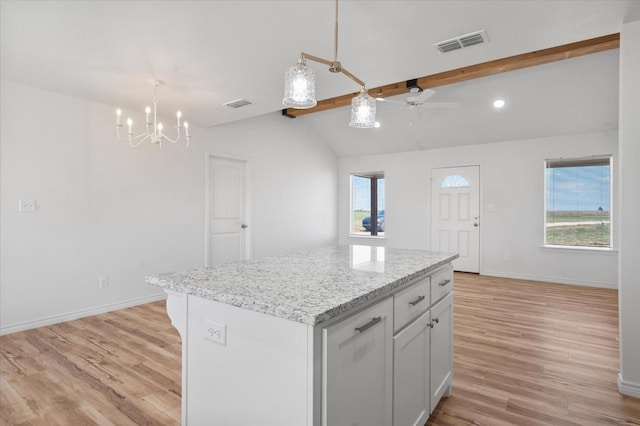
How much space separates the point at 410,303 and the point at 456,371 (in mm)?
1283

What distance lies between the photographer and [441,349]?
1933 millimetres

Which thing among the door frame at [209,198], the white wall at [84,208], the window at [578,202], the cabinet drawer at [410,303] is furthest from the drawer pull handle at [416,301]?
the window at [578,202]

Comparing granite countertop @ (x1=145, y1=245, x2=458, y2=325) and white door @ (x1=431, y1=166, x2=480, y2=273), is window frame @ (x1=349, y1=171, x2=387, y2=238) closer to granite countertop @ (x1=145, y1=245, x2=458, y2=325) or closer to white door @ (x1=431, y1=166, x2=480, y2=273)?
white door @ (x1=431, y1=166, x2=480, y2=273)

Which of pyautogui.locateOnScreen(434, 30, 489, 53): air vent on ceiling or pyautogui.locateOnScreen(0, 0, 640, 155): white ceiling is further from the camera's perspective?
pyautogui.locateOnScreen(434, 30, 489, 53): air vent on ceiling

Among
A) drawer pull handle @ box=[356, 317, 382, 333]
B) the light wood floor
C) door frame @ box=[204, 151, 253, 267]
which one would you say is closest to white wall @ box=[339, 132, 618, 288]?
the light wood floor

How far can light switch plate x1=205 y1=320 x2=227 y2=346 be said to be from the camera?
3.93 feet

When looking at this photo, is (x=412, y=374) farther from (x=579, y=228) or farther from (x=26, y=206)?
(x=579, y=228)

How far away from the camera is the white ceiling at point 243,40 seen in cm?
203

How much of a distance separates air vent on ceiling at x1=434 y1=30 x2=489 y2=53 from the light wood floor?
2.32 metres

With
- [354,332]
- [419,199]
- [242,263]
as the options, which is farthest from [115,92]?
[419,199]

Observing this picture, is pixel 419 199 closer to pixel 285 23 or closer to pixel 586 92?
pixel 586 92

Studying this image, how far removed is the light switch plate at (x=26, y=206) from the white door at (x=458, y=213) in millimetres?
Result: 5847

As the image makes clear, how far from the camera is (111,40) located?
2348 mm

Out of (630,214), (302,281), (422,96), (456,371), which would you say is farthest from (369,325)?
(422,96)
